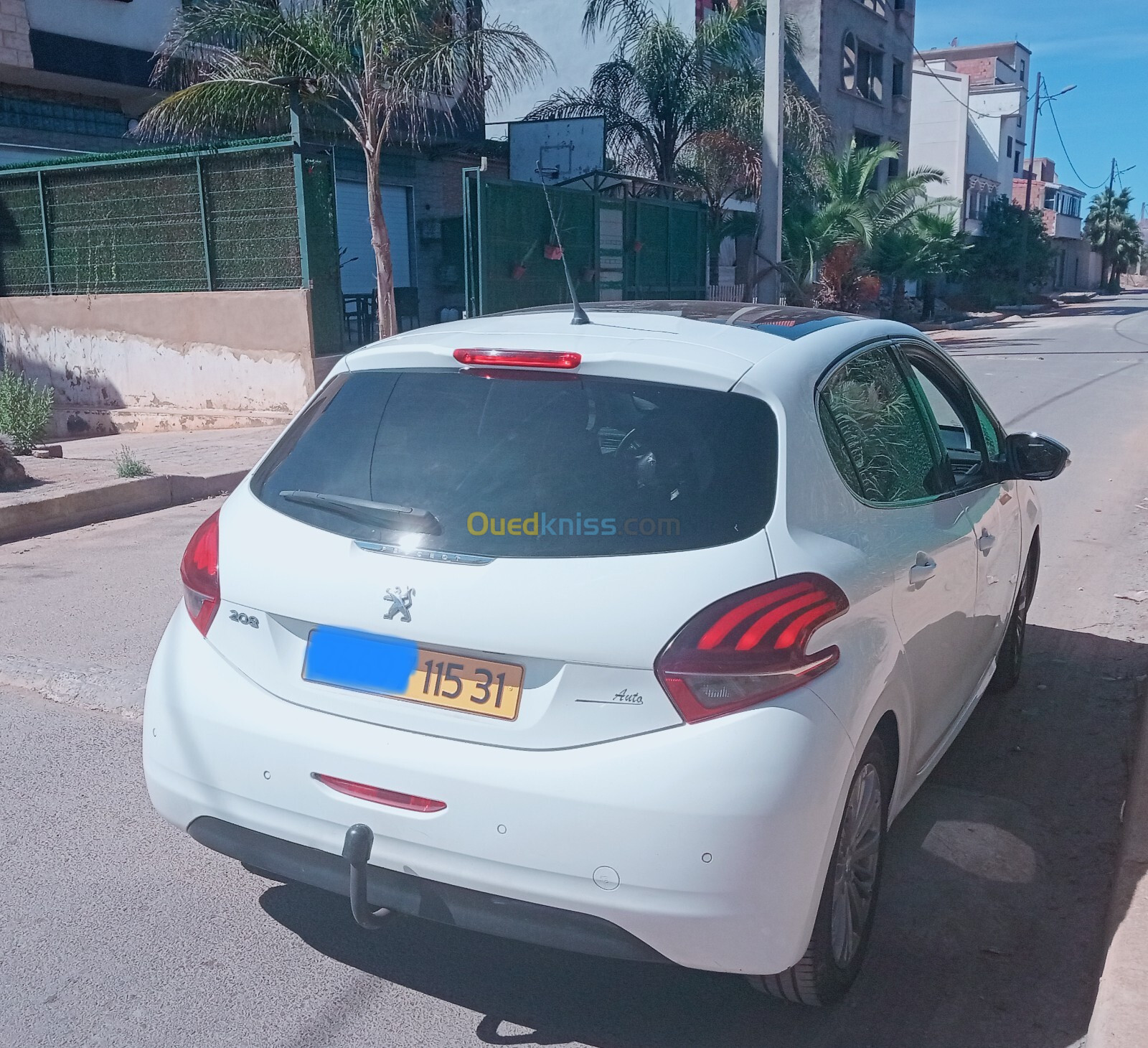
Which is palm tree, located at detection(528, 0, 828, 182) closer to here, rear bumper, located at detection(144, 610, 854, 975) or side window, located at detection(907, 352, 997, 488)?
side window, located at detection(907, 352, 997, 488)

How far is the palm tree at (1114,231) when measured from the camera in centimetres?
7725

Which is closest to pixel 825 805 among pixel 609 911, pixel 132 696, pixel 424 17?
pixel 609 911

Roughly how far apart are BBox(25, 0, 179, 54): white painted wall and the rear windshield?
54.9ft

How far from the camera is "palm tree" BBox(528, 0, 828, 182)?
21.6 metres

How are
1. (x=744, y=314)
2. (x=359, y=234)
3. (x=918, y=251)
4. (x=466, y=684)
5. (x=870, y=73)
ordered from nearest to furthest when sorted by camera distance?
(x=466, y=684) < (x=744, y=314) < (x=359, y=234) < (x=918, y=251) < (x=870, y=73)

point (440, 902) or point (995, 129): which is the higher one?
point (995, 129)

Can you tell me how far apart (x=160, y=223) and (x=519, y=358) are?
1217 centimetres

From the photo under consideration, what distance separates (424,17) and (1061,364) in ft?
42.4

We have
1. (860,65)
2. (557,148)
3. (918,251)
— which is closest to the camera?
(557,148)

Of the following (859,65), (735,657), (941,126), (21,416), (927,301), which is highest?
(859,65)

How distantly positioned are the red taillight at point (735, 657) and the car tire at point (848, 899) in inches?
15.6

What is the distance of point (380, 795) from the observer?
266cm

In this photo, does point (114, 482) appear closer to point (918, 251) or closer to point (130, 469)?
point (130, 469)

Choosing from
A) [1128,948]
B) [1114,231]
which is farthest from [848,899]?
[1114,231]
